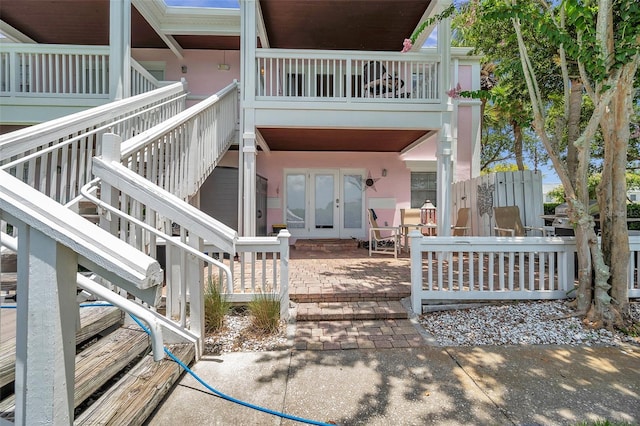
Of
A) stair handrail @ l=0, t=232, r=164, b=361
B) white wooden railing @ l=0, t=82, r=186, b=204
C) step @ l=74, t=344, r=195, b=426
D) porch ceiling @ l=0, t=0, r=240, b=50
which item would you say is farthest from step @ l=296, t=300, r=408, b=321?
porch ceiling @ l=0, t=0, r=240, b=50

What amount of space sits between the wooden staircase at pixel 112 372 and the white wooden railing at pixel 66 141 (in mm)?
1317

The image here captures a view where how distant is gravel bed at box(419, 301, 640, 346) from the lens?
3.22 metres

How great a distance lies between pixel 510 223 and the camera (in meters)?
6.23

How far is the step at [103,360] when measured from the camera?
1849 mm

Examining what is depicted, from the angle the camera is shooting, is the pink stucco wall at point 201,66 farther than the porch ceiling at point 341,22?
Yes

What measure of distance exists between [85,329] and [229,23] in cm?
772

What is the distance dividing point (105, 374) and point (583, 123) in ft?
39.6

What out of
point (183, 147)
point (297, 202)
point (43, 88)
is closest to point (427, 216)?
point (297, 202)

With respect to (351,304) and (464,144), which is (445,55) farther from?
(351,304)

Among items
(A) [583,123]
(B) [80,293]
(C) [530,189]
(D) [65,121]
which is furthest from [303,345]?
(A) [583,123]

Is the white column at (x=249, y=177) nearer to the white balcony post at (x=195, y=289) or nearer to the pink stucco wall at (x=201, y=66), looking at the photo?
the white balcony post at (x=195, y=289)

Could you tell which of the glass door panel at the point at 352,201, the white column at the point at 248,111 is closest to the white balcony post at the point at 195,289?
the white column at the point at 248,111

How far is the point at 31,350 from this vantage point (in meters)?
1.20

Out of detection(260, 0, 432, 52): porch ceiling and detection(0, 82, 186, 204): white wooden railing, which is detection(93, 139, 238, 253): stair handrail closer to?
detection(0, 82, 186, 204): white wooden railing
